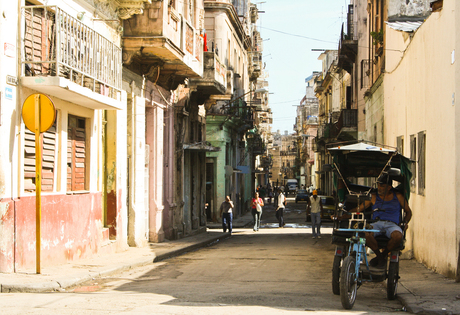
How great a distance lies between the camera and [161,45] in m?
16.2

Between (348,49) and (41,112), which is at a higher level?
(348,49)

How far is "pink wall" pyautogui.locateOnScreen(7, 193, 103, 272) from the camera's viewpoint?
10.6 meters

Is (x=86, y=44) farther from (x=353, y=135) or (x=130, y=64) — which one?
(x=353, y=135)

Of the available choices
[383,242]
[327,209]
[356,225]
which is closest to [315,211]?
[327,209]

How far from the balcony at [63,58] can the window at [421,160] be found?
703 centimetres

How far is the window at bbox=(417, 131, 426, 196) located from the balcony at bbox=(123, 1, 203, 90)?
686 centimetres

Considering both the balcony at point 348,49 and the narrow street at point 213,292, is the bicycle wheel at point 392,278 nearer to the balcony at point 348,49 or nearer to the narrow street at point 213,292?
the narrow street at point 213,292

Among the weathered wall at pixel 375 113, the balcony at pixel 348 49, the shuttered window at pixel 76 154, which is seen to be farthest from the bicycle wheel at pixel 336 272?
Result: the balcony at pixel 348 49

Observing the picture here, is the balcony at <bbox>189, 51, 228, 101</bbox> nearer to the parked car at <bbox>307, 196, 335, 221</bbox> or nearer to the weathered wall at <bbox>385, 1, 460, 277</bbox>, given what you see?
the weathered wall at <bbox>385, 1, 460, 277</bbox>

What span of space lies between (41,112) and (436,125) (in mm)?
7432

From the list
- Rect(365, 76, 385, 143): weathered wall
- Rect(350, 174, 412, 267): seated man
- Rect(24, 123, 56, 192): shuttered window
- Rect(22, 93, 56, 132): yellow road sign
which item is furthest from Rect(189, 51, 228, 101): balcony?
Rect(350, 174, 412, 267): seated man

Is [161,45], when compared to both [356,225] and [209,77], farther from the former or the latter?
[356,225]

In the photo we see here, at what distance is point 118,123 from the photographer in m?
15.9

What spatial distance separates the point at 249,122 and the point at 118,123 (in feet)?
86.4
